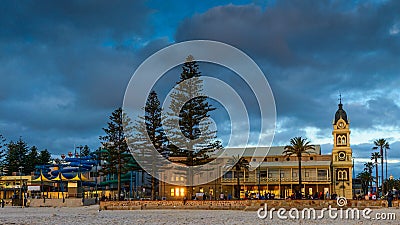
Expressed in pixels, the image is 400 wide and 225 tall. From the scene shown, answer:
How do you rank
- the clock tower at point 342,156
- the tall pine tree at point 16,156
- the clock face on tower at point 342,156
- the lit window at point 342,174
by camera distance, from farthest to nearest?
the tall pine tree at point 16,156
the clock face on tower at point 342,156
the lit window at point 342,174
the clock tower at point 342,156

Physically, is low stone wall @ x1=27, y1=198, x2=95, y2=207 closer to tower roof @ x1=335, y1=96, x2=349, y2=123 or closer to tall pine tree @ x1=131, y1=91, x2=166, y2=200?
tall pine tree @ x1=131, y1=91, x2=166, y2=200

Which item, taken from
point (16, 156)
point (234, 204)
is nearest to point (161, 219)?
point (234, 204)

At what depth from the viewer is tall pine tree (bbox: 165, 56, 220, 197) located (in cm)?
4381

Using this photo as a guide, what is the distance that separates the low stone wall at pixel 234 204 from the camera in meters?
36.1

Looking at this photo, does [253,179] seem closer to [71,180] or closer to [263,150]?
[263,150]

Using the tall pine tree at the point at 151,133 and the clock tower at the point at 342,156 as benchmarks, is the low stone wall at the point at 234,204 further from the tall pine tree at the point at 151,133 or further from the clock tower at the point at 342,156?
the clock tower at the point at 342,156

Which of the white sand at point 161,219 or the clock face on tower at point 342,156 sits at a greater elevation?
the clock face on tower at point 342,156

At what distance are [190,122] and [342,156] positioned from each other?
90.5ft

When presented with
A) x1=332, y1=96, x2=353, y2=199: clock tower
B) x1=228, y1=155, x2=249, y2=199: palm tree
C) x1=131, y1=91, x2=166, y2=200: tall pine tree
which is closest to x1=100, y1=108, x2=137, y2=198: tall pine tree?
x1=131, y1=91, x2=166, y2=200: tall pine tree

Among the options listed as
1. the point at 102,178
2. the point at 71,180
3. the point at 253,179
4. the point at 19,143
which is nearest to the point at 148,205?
the point at 71,180

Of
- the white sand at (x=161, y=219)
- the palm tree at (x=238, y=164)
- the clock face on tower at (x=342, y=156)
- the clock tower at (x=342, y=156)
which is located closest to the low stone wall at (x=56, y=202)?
the palm tree at (x=238, y=164)

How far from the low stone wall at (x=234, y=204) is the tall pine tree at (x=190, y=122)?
19.8 ft

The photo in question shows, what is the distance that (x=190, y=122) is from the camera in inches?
1719

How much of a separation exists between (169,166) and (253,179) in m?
16.9
